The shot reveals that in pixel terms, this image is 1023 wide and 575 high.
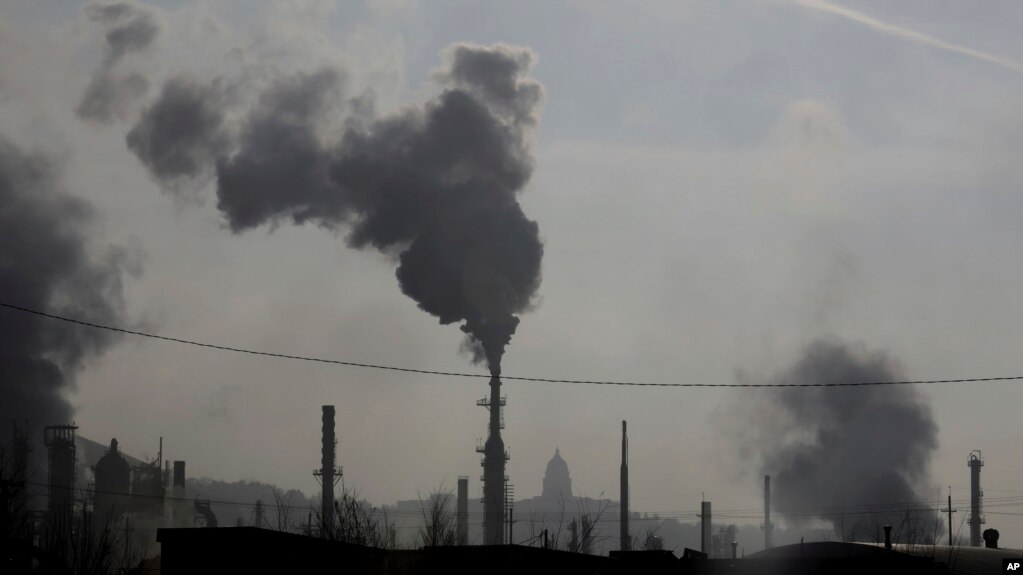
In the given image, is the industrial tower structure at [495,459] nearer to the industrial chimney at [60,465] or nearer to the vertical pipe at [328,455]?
the vertical pipe at [328,455]

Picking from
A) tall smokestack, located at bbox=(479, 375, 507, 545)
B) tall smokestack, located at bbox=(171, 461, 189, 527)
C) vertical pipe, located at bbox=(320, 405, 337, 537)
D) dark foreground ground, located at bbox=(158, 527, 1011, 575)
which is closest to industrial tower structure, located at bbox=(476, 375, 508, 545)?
tall smokestack, located at bbox=(479, 375, 507, 545)

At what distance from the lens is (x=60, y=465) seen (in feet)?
213

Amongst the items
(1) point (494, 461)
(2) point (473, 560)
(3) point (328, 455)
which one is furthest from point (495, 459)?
(2) point (473, 560)

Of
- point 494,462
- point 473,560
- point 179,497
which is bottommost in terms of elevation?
point 179,497

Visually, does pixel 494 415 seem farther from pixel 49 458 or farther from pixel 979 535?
pixel 979 535

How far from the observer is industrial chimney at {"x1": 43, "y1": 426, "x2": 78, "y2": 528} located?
6294 cm

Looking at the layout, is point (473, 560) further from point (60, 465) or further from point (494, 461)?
point (60, 465)

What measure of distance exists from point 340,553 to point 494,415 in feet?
127

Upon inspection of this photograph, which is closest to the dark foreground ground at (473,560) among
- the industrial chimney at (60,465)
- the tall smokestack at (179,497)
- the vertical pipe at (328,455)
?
the vertical pipe at (328,455)

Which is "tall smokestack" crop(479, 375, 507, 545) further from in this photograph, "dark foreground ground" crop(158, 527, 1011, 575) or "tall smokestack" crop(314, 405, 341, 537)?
"dark foreground ground" crop(158, 527, 1011, 575)

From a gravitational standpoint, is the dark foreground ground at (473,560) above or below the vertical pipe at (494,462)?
below

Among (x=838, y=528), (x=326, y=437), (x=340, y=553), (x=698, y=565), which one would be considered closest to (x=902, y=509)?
(x=838, y=528)

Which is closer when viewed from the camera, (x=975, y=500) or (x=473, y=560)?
(x=473, y=560)

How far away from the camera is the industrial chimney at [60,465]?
6294cm
